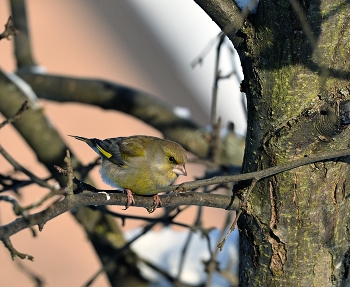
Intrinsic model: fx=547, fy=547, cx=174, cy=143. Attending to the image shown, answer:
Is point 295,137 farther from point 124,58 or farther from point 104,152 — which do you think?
point 124,58

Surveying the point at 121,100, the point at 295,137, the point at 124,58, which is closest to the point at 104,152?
the point at 121,100

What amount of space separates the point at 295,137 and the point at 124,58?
32.0 feet

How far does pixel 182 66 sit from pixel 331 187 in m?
9.66

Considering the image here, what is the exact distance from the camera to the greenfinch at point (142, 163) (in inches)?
132

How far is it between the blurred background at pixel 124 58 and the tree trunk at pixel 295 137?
682cm

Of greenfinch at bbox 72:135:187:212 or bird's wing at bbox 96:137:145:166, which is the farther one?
bird's wing at bbox 96:137:145:166

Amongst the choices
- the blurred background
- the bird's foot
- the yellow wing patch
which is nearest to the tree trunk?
the bird's foot

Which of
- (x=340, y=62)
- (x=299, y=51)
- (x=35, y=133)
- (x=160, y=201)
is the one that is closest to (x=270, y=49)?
(x=299, y=51)

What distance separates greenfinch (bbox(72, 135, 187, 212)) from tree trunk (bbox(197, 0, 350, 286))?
95 centimetres

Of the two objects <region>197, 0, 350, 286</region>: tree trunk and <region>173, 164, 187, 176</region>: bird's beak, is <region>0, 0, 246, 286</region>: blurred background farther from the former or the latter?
<region>197, 0, 350, 286</region>: tree trunk

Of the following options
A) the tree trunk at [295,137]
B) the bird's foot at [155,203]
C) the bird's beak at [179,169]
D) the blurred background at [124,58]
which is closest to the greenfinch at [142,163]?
the bird's beak at [179,169]

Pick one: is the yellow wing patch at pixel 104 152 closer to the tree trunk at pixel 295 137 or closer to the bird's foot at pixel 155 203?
the bird's foot at pixel 155 203

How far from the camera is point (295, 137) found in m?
2.29

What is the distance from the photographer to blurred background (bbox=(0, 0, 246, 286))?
10414mm
